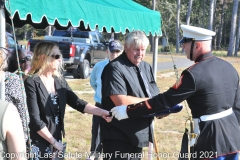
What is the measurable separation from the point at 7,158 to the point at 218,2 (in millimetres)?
63192

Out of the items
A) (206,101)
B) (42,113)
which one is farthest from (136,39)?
(42,113)

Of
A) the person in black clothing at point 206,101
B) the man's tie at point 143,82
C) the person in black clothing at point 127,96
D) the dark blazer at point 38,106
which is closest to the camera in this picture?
the person in black clothing at point 206,101

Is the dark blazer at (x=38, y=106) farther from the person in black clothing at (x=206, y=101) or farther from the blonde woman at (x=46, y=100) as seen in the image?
the person in black clothing at (x=206, y=101)

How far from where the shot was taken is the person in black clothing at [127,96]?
328 cm

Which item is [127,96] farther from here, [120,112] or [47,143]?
[47,143]

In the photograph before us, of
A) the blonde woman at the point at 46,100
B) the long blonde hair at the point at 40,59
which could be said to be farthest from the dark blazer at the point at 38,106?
the long blonde hair at the point at 40,59

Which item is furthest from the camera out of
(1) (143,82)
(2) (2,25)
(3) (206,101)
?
(1) (143,82)

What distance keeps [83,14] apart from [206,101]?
174cm

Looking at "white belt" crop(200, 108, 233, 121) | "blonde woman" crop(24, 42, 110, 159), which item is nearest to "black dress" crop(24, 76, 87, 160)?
"blonde woman" crop(24, 42, 110, 159)

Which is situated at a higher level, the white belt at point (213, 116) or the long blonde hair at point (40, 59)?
the long blonde hair at point (40, 59)

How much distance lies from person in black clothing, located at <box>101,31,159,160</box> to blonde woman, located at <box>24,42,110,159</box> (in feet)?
0.52

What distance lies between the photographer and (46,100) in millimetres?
3277

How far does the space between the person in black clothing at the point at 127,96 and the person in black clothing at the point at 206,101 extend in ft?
0.62

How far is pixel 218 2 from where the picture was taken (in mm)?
61375
